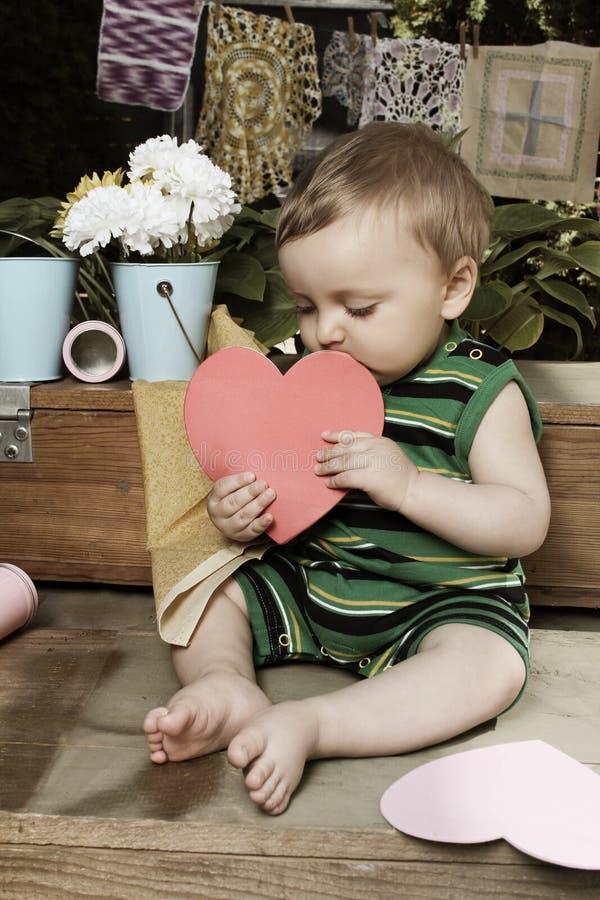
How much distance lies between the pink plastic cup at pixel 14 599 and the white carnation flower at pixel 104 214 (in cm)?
50

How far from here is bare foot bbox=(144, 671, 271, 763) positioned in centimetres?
85

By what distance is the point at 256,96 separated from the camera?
2.83 metres

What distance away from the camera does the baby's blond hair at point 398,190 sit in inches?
38.8

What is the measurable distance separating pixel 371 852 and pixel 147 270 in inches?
33.6

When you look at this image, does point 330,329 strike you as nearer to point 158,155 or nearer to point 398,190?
point 398,190

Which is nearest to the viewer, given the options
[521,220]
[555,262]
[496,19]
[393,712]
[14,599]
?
[393,712]

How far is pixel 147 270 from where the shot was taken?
126cm

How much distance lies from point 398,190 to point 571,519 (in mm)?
620

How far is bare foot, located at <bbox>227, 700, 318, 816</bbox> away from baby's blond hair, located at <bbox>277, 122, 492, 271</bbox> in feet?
1.81

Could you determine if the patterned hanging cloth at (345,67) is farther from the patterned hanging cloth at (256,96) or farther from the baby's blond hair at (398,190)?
the baby's blond hair at (398,190)

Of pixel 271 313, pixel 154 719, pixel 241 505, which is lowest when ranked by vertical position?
pixel 154 719

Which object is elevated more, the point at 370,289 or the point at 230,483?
the point at 370,289

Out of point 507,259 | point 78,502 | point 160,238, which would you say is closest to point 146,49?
point 507,259

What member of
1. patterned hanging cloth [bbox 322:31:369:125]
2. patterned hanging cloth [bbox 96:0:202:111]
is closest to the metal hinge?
patterned hanging cloth [bbox 96:0:202:111]
